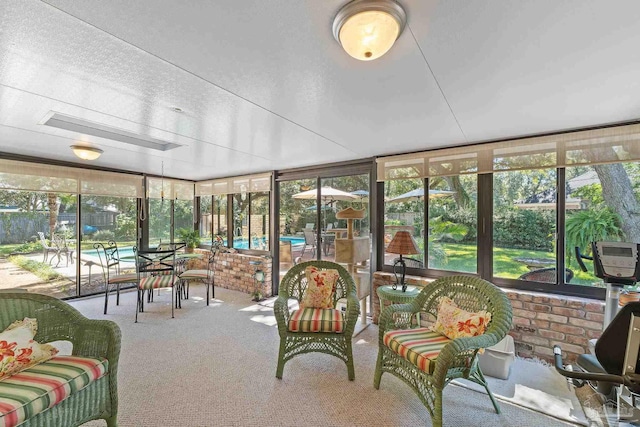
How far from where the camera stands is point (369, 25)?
1.18 meters

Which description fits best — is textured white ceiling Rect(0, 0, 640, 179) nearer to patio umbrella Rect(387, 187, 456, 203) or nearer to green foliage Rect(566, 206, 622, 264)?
patio umbrella Rect(387, 187, 456, 203)

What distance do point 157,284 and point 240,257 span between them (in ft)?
5.32

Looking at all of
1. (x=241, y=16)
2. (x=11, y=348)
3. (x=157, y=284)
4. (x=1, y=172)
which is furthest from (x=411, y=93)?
(x=1, y=172)

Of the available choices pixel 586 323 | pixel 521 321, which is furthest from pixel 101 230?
Answer: pixel 586 323

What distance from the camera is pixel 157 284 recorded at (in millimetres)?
3990

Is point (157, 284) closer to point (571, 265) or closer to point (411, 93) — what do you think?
point (411, 93)

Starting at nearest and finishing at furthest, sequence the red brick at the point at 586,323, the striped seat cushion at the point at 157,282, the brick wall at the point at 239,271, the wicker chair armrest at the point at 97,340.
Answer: the wicker chair armrest at the point at 97,340, the red brick at the point at 586,323, the striped seat cushion at the point at 157,282, the brick wall at the point at 239,271

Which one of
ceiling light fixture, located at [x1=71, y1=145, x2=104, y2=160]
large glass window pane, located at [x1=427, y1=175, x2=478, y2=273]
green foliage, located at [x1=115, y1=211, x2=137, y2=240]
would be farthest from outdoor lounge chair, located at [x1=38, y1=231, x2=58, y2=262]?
large glass window pane, located at [x1=427, y1=175, x2=478, y2=273]

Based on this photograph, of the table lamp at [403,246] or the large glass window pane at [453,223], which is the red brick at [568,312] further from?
the table lamp at [403,246]

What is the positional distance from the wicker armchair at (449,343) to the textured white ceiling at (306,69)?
1.47 meters

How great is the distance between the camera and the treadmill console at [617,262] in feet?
6.84

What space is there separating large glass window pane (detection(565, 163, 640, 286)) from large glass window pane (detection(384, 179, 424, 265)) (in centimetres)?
145

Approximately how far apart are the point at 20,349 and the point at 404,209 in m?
3.72

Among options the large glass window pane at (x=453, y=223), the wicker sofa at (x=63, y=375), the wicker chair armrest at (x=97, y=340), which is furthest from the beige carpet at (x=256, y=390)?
the large glass window pane at (x=453, y=223)
